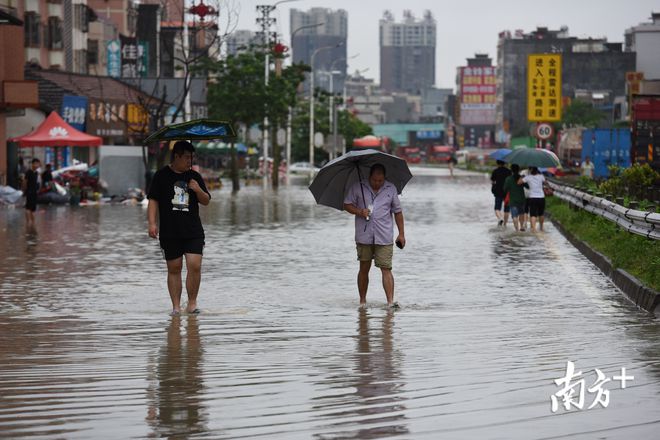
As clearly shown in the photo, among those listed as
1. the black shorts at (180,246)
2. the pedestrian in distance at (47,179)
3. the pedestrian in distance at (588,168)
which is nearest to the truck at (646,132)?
the pedestrian in distance at (47,179)

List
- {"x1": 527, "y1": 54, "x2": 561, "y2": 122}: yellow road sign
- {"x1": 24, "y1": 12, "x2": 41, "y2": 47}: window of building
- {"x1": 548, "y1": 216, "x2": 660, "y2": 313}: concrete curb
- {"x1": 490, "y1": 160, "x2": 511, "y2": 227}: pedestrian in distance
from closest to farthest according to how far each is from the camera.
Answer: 1. {"x1": 548, "y1": 216, "x2": 660, "y2": 313}: concrete curb
2. {"x1": 490, "y1": 160, "x2": 511, "y2": 227}: pedestrian in distance
3. {"x1": 527, "y1": 54, "x2": 561, "y2": 122}: yellow road sign
4. {"x1": 24, "y1": 12, "x2": 41, "y2": 47}: window of building

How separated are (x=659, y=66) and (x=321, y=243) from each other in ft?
456

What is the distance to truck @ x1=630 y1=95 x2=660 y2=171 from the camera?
41.5 metres

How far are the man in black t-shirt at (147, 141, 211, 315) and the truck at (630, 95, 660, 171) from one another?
2926cm

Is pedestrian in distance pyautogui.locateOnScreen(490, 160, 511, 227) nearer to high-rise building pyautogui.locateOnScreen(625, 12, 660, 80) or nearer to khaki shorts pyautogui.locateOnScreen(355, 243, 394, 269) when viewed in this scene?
khaki shorts pyautogui.locateOnScreen(355, 243, 394, 269)

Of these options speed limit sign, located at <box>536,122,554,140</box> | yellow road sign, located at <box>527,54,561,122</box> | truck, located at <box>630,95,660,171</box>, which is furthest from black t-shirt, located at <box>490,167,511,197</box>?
yellow road sign, located at <box>527,54,561,122</box>

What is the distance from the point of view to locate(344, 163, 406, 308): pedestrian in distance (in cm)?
1457

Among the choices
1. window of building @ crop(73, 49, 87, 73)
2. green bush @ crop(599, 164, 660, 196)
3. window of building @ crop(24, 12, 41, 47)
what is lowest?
green bush @ crop(599, 164, 660, 196)

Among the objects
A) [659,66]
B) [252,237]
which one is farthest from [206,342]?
[659,66]

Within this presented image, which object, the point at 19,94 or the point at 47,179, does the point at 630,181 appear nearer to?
the point at 47,179

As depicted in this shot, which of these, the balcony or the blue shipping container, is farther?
the blue shipping container

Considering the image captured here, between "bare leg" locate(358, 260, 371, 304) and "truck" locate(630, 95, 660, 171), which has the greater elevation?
"truck" locate(630, 95, 660, 171)

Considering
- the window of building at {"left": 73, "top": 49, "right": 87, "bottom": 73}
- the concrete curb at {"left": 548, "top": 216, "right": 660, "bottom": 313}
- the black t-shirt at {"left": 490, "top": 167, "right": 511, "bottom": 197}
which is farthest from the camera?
the window of building at {"left": 73, "top": 49, "right": 87, "bottom": 73}

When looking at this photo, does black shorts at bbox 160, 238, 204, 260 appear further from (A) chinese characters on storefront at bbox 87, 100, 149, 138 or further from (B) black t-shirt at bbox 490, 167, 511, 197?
(A) chinese characters on storefront at bbox 87, 100, 149, 138
